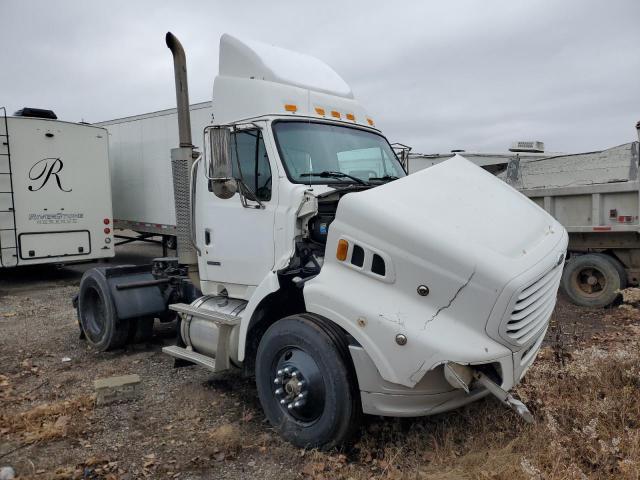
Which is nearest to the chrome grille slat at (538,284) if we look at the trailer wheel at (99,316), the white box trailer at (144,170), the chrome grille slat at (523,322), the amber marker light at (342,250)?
the chrome grille slat at (523,322)

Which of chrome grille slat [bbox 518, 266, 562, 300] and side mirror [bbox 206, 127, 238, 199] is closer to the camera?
chrome grille slat [bbox 518, 266, 562, 300]

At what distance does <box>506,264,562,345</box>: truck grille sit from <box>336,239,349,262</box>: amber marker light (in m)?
1.12

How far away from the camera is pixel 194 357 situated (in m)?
4.69

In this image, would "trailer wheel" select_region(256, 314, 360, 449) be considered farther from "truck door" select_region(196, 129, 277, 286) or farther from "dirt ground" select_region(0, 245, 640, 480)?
"truck door" select_region(196, 129, 277, 286)

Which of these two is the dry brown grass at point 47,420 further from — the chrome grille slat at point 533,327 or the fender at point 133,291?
the chrome grille slat at point 533,327

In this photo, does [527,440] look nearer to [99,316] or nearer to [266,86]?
[266,86]

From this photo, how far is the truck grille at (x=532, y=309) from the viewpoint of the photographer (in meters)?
3.07

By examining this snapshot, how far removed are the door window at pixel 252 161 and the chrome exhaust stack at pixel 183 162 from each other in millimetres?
823

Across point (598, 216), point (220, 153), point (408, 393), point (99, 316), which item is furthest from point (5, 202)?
point (598, 216)

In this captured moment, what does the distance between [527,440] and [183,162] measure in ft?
12.4

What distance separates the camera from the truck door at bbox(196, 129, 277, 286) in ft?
14.1

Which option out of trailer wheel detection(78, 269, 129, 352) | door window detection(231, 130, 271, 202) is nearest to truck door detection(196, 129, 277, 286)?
door window detection(231, 130, 271, 202)

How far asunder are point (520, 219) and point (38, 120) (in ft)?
32.6

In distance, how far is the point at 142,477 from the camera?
354 cm
